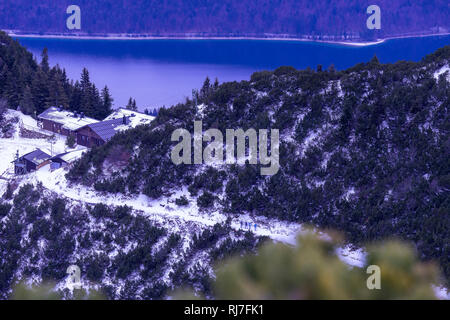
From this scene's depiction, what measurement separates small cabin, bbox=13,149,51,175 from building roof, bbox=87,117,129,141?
3601 millimetres

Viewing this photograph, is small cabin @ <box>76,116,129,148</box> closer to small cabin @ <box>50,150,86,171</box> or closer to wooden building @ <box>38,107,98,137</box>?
Answer: wooden building @ <box>38,107,98,137</box>

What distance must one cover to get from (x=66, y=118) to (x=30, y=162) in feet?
26.4

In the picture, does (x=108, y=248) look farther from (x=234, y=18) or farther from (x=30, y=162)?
(x=234, y=18)

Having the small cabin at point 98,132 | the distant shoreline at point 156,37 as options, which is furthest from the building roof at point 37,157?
the distant shoreline at point 156,37

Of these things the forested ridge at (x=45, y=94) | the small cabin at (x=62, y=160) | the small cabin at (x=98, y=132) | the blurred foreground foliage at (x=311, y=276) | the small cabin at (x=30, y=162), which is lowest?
the small cabin at (x=30, y=162)

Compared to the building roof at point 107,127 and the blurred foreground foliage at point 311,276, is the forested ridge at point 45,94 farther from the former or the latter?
the blurred foreground foliage at point 311,276

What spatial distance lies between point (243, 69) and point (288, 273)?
7221 cm

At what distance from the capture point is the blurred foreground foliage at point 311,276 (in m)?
2.87

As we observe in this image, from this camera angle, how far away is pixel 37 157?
26969mm

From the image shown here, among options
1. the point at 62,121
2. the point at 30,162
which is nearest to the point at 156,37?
the point at 62,121

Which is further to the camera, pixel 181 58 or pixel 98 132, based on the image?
pixel 181 58

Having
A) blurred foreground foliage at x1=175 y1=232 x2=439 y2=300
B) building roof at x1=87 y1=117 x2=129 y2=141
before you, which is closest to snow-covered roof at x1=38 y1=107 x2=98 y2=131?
building roof at x1=87 y1=117 x2=129 y2=141

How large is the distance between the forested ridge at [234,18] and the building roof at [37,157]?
90.4 m

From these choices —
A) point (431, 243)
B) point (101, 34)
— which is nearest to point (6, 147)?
point (431, 243)
